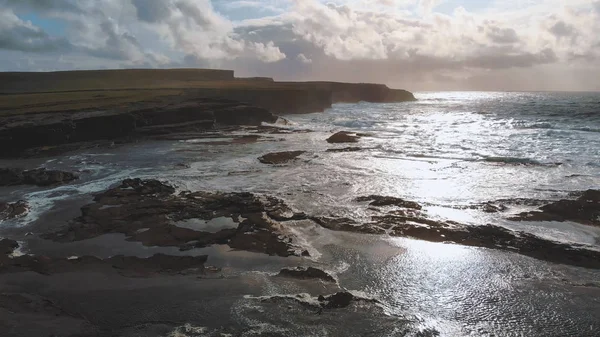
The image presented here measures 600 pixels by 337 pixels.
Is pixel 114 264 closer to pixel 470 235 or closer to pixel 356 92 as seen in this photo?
pixel 470 235

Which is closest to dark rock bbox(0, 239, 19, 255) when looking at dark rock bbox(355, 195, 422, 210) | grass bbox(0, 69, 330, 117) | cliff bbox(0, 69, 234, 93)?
dark rock bbox(355, 195, 422, 210)

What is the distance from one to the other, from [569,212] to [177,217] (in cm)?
1177

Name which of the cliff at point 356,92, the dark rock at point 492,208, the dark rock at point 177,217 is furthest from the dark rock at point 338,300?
the cliff at point 356,92

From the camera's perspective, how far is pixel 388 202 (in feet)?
44.1

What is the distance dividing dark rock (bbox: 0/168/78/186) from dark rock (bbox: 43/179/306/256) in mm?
3881

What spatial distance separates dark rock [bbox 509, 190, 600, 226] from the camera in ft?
38.1

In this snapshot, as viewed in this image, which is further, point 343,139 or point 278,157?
point 343,139

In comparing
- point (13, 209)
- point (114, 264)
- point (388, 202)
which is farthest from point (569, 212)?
point (13, 209)

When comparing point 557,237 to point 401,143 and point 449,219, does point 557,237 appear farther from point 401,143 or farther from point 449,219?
point 401,143

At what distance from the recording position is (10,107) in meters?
39.0

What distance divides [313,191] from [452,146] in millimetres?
16007

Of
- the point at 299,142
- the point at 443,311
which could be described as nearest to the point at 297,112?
the point at 299,142

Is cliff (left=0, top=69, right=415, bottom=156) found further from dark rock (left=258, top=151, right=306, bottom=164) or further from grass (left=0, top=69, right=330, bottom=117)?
dark rock (left=258, top=151, right=306, bottom=164)

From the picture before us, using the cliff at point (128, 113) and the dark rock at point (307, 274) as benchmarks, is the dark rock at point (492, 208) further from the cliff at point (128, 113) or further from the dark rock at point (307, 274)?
the cliff at point (128, 113)
